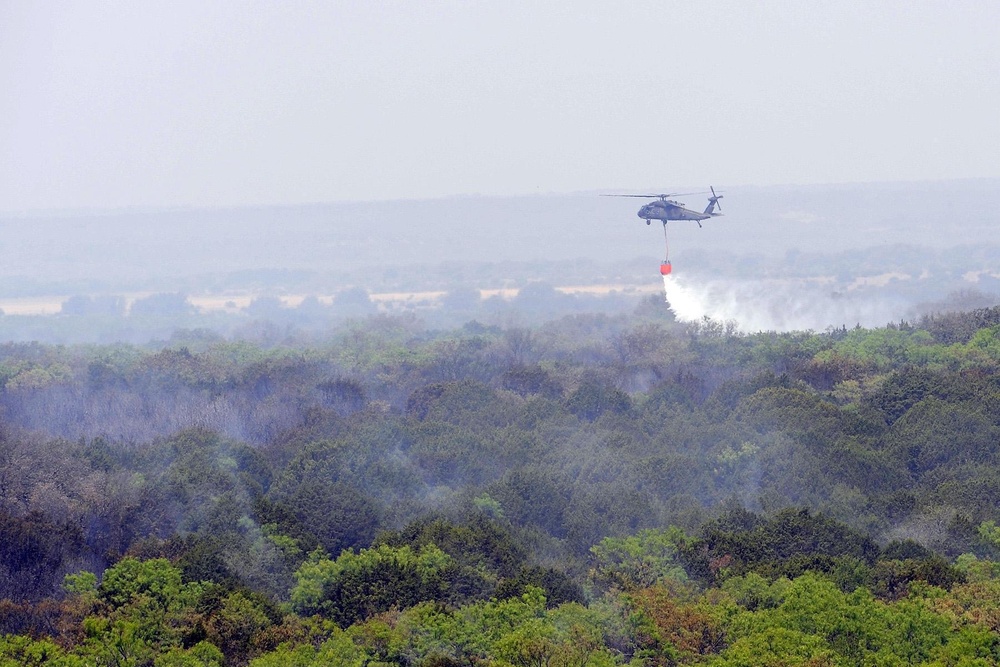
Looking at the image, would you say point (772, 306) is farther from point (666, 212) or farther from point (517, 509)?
point (517, 509)

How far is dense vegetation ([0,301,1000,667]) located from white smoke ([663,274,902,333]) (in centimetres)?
3252

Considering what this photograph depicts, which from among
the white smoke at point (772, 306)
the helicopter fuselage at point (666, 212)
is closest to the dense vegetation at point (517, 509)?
the helicopter fuselage at point (666, 212)

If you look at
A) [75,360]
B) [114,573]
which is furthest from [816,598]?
[75,360]

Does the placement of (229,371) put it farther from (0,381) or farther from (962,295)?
(962,295)

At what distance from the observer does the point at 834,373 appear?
310ft

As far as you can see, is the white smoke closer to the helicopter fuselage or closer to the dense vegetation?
the dense vegetation

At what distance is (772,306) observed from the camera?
500ft

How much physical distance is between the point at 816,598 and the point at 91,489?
3006 centimetres

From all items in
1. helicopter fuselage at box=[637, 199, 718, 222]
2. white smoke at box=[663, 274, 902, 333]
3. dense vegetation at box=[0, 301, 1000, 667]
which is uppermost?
helicopter fuselage at box=[637, 199, 718, 222]

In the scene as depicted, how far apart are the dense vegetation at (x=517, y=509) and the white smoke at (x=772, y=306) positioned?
32.5 metres

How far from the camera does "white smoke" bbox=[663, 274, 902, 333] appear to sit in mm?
144000

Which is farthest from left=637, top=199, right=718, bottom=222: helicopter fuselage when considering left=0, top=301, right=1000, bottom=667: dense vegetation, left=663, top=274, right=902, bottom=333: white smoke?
left=663, top=274, right=902, bottom=333: white smoke

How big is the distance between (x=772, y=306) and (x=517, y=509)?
9141 centimetres

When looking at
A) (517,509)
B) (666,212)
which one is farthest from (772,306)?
(517,509)
